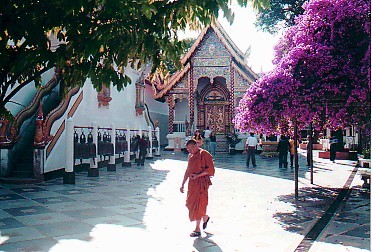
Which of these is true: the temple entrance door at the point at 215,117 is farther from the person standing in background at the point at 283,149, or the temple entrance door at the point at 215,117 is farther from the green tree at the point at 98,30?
the green tree at the point at 98,30

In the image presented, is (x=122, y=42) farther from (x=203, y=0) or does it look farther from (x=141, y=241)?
(x=141, y=241)

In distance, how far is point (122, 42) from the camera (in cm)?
349

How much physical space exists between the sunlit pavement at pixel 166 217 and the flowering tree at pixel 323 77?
203 cm

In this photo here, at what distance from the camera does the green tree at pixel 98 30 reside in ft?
11.2

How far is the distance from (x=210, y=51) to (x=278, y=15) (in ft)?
19.3

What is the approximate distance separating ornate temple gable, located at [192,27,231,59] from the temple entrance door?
329 cm

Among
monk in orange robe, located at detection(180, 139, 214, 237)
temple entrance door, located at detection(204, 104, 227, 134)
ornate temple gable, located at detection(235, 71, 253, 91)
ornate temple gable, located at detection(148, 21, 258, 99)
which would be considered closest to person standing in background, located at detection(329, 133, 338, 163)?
ornate temple gable, located at detection(235, 71, 253, 91)

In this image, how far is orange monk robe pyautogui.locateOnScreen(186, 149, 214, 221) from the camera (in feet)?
21.6

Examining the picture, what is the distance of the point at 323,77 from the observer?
894 centimetres

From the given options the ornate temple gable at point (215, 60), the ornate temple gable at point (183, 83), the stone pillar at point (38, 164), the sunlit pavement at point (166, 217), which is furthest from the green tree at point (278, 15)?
the stone pillar at point (38, 164)

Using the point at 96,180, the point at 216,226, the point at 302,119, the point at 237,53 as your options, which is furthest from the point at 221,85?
the point at 216,226

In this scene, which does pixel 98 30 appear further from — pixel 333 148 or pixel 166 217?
pixel 333 148

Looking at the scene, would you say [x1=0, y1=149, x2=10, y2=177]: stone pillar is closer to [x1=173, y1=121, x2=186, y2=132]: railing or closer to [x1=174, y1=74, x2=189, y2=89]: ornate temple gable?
[x1=174, y1=74, x2=189, y2=89]: ornate temple gable

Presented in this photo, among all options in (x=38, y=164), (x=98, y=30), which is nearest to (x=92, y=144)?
(x=38, y=164)
